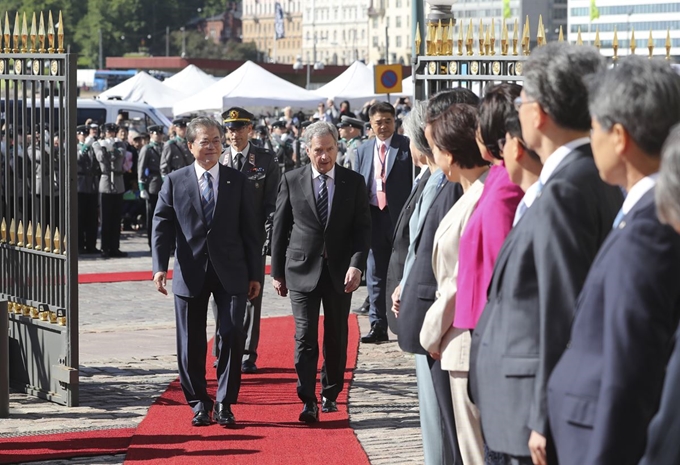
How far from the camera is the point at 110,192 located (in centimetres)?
1791

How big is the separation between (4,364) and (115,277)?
7.94 meters

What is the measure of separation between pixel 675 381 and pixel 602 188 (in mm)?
911

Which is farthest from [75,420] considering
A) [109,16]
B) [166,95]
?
[109,16]

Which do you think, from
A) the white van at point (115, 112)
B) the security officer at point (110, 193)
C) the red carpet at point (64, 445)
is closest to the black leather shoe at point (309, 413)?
the red carpet at point (64, 445)

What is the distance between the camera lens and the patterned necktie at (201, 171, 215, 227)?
24.8 ft

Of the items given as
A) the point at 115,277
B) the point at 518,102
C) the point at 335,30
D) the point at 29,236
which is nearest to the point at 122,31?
the point at 335,30

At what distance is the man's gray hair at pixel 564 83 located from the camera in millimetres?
3748

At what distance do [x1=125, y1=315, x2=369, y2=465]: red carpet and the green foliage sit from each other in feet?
507

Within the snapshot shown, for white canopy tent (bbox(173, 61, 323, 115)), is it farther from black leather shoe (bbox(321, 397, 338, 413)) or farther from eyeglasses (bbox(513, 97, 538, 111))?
eyeglasses (bbox(513, 97, 538, 111))

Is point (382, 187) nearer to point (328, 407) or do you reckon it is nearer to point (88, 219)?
point (328, 407)

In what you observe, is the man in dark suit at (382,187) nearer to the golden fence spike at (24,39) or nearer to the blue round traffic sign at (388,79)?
the golden fence spike at (24,39)

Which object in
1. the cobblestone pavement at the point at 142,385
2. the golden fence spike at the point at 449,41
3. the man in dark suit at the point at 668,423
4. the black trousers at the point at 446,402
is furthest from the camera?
the golden fence spike at the point at 449,41

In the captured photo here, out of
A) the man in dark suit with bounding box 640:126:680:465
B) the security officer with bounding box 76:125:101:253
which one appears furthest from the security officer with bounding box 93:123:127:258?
the man in dark suit with bounding box 640:126:680:465

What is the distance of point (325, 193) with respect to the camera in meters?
7.82
